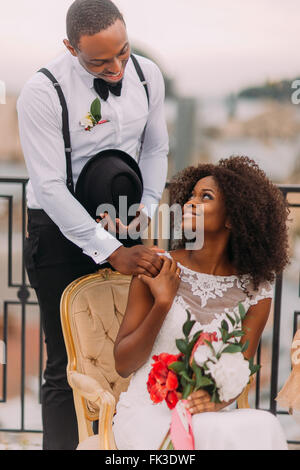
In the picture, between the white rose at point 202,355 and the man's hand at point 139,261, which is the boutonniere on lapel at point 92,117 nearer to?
the man's hand at point 139,261

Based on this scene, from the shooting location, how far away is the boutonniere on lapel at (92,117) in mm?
2043

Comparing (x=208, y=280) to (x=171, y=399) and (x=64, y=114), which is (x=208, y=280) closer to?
(x=171, y=399)

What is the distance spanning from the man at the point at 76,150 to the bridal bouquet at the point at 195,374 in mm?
314

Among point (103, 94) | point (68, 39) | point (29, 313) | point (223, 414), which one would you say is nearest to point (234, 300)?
point (223, 414)

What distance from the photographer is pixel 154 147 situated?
7.61 feet

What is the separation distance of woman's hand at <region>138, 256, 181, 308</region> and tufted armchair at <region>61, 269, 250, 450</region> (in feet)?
1.11

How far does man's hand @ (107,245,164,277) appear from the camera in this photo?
1.81 metres

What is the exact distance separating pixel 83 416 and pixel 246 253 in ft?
2.42

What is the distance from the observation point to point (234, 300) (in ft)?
6.21

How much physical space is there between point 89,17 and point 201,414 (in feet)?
3.85

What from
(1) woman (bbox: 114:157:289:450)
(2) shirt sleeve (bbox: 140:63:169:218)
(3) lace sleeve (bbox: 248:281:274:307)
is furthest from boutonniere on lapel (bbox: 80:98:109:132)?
(3) lace sleeve (bbox: 248:281:274:307)

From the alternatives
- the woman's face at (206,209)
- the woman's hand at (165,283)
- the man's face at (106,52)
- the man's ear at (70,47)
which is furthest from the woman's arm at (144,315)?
the man's ear at (70,47)

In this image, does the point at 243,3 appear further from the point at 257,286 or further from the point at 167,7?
the point at 257,286
